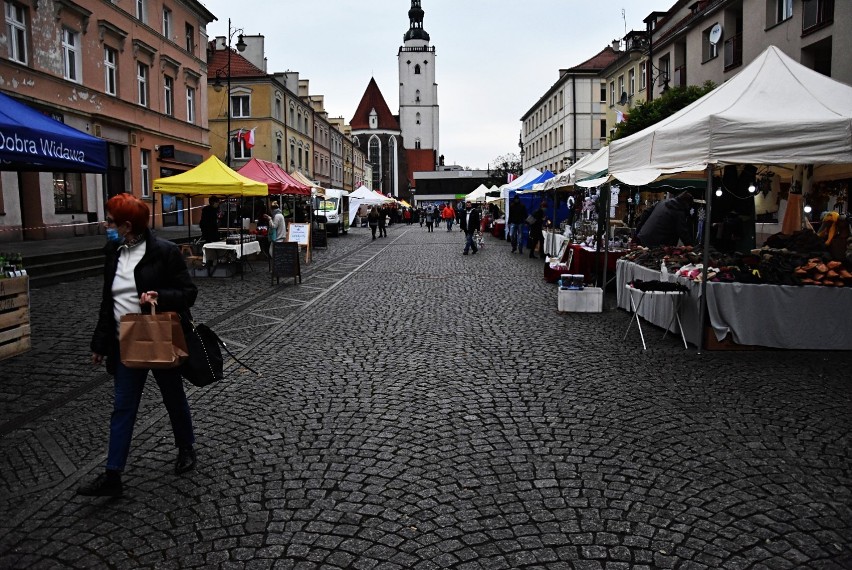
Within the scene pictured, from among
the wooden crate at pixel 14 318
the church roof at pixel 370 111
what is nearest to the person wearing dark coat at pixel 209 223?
the wooden crate at pixel 14 318

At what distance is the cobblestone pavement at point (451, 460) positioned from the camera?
3.39m

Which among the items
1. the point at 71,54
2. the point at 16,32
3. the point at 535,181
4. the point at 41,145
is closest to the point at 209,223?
the point at 16,32

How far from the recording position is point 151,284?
13.3 ft

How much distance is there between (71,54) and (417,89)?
101480 millimetres

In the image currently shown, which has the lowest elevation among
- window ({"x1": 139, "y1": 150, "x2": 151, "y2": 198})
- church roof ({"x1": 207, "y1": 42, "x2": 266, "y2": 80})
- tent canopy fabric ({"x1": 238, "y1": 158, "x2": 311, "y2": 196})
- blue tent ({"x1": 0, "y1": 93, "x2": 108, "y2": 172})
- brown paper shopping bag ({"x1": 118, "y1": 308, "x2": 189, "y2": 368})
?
brown paper shopping bag ({"x1": 118, "y1": 308, "x2": 189, "y2": 368})

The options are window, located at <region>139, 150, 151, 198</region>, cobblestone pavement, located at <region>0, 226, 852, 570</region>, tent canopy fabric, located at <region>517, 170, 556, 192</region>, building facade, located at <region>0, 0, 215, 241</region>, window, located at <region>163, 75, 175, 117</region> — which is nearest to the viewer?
cobblestone pavement, located at <region>0, 226, 852, 570</region>

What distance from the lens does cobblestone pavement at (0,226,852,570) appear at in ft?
11.1

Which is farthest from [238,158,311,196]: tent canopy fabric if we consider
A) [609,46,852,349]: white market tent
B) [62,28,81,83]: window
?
[609,46,852,349]: white market tent

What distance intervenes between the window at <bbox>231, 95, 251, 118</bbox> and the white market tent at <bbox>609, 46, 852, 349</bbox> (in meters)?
44.7

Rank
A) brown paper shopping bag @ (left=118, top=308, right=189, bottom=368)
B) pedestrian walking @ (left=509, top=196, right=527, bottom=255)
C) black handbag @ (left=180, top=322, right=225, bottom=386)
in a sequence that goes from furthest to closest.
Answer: pedestrian walking @ (left=509, top=196, right=527, bottom=255), black handbag @ (left=180, top=322, right=225, bottom=386), brown paper shopping bag @ (left=118, top=308, right=189, bottom=368)

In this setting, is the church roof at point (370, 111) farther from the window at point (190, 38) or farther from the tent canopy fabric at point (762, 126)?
the tent canopy fabric at point (762, 126)

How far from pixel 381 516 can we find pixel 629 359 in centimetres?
460

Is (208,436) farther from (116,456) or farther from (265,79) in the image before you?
(265,79)

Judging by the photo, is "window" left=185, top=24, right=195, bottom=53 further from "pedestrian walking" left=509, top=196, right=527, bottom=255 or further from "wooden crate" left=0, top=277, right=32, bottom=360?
"wooden crate" left=0, top=277, right=32, bottom=360
